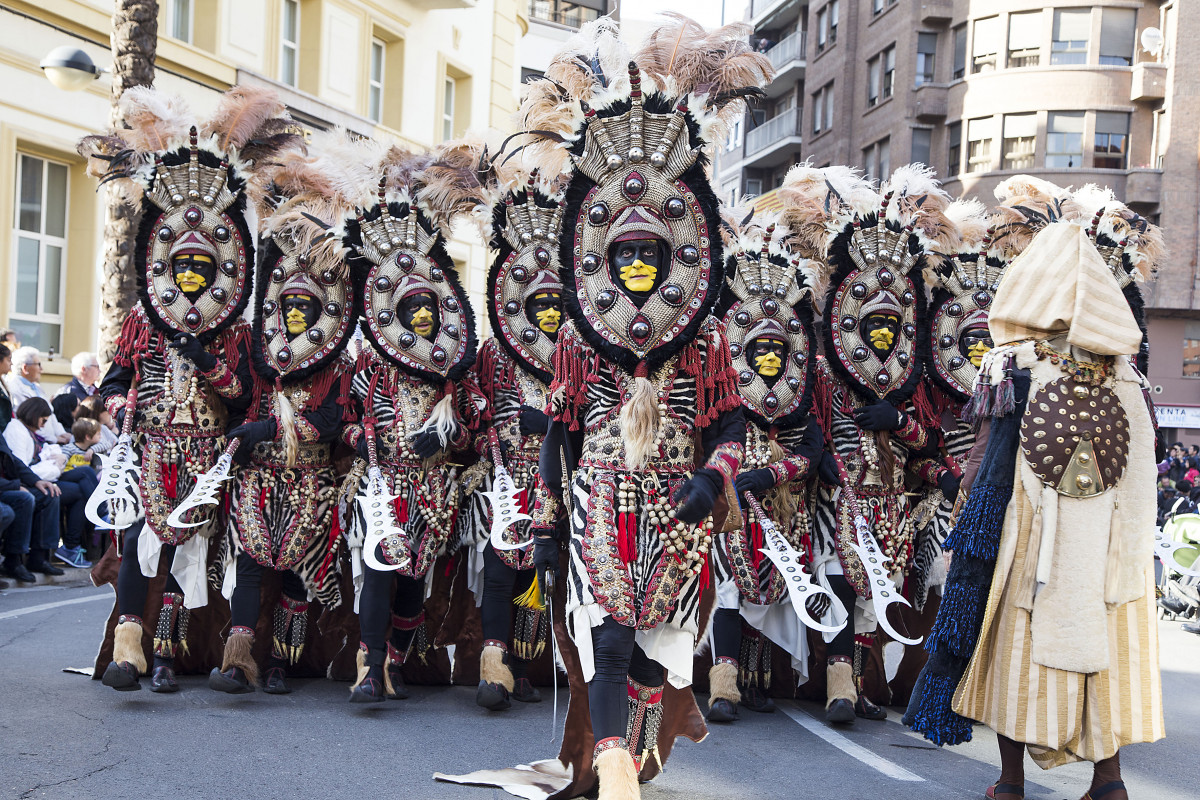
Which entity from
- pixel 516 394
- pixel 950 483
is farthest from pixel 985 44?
pixel 516 394

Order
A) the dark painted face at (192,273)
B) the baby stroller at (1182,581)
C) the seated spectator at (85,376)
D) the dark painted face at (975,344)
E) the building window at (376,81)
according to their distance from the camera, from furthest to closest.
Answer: the building window at (376,81) → the seated spectator at (85,376) → the baby stroller at (1182,581) → the dark painted face at (975,344) → the dark painted face at (192,273)

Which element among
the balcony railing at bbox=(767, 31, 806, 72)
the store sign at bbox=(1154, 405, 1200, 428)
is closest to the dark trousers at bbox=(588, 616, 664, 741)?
the store sign at bbox=(1154, 405, 1200, 428)

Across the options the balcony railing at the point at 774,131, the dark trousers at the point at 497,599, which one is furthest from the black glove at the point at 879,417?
the balcony railing at the point at 774,131

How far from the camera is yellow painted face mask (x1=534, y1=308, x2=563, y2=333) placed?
6.65 metres

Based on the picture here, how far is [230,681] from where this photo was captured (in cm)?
604

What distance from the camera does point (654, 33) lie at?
16.5 ft

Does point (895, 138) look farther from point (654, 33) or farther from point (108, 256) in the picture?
point (654, 33)

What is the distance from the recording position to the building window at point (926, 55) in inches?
1423

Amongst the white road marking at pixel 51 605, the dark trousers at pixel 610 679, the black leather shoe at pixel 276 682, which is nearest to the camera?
the dark trousers at pixel 610 679

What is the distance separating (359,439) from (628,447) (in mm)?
2270

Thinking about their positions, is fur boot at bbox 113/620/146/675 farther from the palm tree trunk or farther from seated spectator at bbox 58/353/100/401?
seated spectator at bbox 58/353/100/401

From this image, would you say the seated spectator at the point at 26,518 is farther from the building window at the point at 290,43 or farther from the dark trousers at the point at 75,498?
the building window at the point at 290,43

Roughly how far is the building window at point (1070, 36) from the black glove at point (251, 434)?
31873 millimetres

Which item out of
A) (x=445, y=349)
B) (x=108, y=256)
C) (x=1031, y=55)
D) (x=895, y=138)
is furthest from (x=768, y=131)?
(x=445, y=349)
